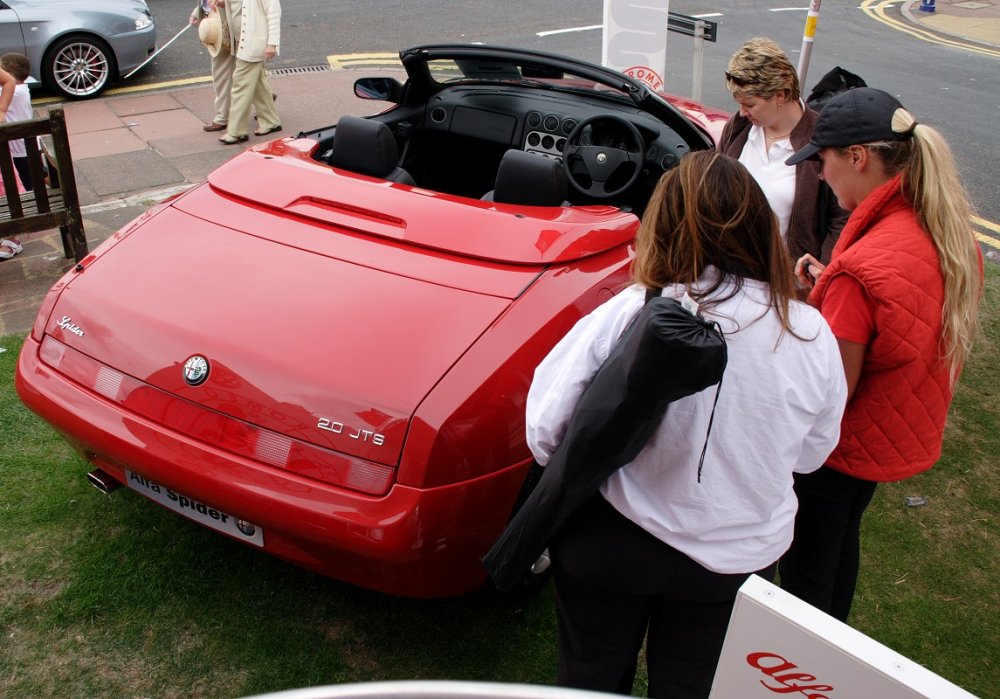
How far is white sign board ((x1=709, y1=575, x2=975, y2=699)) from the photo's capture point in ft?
4.15

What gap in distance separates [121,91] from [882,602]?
8.99 meters

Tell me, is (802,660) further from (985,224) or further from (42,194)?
(985,224)

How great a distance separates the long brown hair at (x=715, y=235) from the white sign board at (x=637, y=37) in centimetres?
577

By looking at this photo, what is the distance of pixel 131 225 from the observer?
3.51 meters

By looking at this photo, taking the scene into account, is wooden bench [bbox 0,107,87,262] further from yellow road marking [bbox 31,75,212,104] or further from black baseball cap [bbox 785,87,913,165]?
yellow road marking [bbox 31,75,212,104]

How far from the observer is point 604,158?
4.47 m

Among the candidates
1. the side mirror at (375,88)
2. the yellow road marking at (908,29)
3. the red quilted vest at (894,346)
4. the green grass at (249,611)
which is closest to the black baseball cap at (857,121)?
the red quilted vest at (894,346)

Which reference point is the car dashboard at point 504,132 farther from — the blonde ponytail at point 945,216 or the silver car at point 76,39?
the silver car at point 76,39

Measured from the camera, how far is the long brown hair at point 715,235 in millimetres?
1891

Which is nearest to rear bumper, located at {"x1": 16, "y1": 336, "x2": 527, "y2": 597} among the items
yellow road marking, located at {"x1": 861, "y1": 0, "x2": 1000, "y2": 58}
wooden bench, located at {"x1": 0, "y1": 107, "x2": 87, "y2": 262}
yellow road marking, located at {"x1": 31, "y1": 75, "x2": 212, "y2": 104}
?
wooden bench, located at {"x1": 0, "y1": 107, "x2": 87, "y2": 262}

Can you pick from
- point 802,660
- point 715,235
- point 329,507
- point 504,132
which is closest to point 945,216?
point 715,235

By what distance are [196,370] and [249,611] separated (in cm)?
89

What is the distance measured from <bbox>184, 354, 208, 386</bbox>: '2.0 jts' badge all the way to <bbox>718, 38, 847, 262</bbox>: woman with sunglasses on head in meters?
2.11

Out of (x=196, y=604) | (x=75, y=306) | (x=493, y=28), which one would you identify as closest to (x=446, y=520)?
(x=196, y=604)
